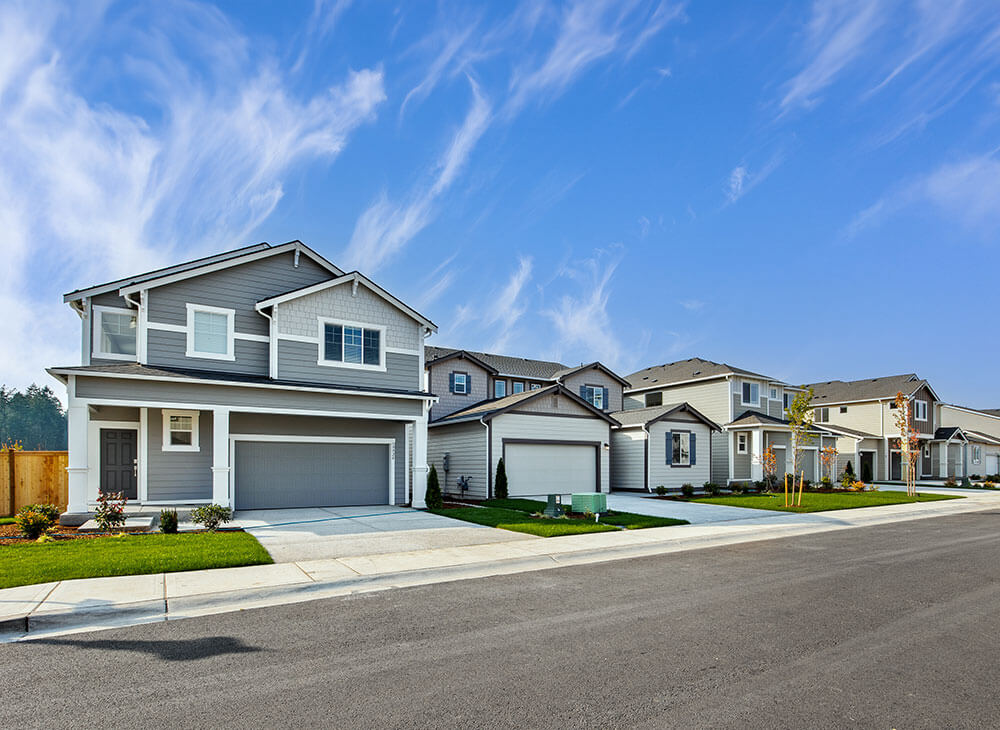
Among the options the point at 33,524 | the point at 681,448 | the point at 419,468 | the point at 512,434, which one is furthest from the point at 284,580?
the point at 681,448

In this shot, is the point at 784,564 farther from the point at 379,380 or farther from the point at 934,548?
the point at 379,380

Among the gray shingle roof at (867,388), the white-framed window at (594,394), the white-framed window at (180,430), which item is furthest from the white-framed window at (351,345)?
the gray shingle roof at (867,388)

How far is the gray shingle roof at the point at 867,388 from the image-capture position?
42.0m

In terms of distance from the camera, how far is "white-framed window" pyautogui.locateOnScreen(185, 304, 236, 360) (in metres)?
17.2

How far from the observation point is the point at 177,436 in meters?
17.2

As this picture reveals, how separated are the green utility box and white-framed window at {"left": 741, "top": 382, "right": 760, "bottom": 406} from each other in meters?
20.9

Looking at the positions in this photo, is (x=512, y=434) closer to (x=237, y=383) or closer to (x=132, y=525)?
(x=237, y=383)

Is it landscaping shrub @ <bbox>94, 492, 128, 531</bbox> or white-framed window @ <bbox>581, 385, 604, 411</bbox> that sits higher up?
white-framed window @ <bbox>581, 385, 604, 411</bbox>

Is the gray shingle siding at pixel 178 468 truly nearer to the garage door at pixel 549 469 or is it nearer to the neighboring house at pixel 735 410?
the garage door at pixel 549 469

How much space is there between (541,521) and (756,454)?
20.5 metres

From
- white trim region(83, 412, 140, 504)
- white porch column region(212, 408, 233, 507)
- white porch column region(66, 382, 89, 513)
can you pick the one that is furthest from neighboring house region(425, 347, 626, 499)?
white porch column region(66, 382, 89, 513)

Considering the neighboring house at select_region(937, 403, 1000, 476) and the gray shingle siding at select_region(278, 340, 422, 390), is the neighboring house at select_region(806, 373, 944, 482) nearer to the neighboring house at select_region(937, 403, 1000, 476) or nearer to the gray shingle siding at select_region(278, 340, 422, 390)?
the neighboring house at select_region(937, 403, 1000, 476)

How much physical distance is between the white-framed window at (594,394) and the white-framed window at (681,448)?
5380 mm

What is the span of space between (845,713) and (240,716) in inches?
169
